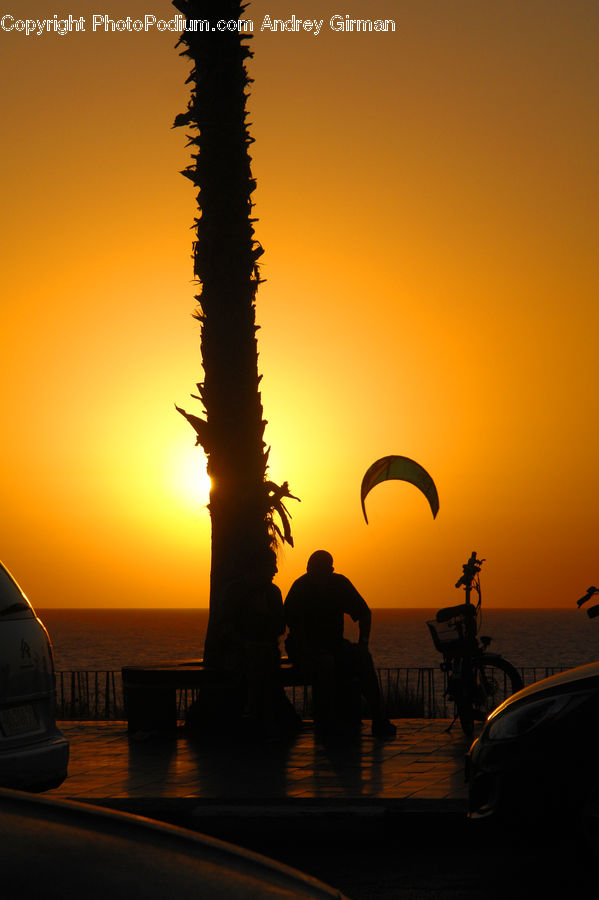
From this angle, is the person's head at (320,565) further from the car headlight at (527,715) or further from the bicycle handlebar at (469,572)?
the car headlight at (527,715)

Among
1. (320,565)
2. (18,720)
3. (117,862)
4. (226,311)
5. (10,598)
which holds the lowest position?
(18,720)

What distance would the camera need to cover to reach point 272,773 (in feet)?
31.6

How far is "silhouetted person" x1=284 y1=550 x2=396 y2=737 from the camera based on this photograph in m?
12.1

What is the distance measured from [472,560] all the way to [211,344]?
373 cm

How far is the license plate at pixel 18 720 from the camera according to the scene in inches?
271

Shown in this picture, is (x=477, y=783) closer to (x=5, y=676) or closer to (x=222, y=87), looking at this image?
(x=5, y=676)

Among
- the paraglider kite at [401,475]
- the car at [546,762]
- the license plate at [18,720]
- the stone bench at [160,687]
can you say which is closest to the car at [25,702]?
the license plate at [18,720]

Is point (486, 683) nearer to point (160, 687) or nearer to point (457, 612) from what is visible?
point (457, 612)

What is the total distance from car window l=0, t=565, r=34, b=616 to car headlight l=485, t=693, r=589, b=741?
2829 millimetres

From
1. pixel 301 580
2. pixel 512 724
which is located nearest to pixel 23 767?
pixel 512 724

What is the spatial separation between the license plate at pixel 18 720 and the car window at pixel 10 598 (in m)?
0.56

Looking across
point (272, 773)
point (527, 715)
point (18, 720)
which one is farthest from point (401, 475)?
point (527, 715)

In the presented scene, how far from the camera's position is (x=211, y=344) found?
43.7 ft

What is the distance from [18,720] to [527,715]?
289cm
